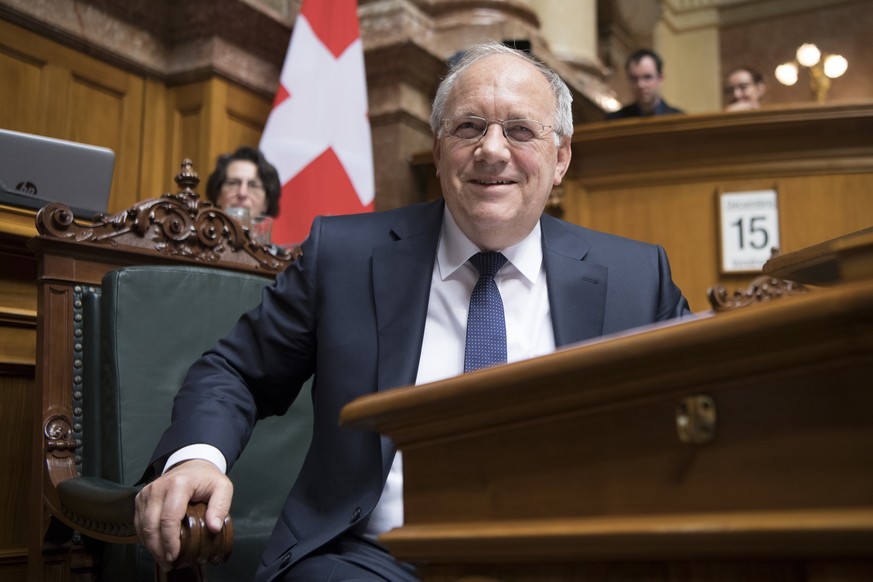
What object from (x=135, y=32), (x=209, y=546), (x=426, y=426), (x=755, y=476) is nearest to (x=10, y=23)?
(x=135, y=32)

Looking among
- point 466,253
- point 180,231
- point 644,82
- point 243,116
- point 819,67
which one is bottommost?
point 466,253

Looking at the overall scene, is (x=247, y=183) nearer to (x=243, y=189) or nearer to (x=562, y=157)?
(x=243, y=189)

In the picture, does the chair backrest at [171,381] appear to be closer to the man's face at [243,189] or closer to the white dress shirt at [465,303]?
A: the white dress shirt at [465,303]

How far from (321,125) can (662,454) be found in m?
3.78

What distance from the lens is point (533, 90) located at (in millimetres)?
1647

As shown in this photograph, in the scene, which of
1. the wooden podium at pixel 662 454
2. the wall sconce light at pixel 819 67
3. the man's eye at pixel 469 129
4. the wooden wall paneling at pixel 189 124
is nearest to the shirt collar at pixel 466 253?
the man's eye at pixel 469 129

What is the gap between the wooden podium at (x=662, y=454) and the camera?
1.98ft

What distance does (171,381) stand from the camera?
1.83m

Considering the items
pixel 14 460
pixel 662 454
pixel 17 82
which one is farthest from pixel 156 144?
pixel 662 454

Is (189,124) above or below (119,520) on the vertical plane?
above

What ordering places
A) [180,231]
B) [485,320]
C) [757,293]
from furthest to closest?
[757,293] → [180,231] → [485,320]

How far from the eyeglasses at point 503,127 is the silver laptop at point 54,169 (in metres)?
1.11

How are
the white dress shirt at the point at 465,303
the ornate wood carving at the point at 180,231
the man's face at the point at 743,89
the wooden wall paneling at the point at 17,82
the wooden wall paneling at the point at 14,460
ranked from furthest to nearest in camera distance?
the man's face at the point at 743,89 < the wooden wall paneling at the point at 17,82 < the wooden wall paneling at the point at 14,460 < the ornate wood carving at the point at 180,231 < the white dress shirt at the point at 465,303

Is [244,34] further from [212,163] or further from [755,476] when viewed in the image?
[755,476]
